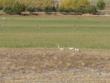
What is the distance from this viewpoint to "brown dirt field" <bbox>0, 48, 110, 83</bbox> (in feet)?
56.8

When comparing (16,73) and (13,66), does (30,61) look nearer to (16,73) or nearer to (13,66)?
(13,66)

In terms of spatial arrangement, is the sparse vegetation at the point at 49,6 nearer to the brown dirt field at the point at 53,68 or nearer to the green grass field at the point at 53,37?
the green grass field at the point at 53,37

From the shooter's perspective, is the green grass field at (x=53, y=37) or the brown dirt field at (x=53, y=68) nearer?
the brown dirt field at (x=53, y=68)

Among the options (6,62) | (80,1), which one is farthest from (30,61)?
(80,1)

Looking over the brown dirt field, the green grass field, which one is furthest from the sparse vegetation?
the brown dirt field

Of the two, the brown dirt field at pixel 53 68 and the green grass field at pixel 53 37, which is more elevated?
the brown dirt field at pixel 53 68

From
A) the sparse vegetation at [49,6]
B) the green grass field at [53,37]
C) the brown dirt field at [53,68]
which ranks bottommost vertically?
the sparse vegetation at [49,6]

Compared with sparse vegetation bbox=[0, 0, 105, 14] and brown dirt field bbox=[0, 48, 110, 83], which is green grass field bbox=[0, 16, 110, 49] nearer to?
brown dirt field bbox=[0, 48, 110, 83]

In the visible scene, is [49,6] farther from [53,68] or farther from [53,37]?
[53,68]

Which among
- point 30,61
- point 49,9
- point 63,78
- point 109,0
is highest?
point 63,78

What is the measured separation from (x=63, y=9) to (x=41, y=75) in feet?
332

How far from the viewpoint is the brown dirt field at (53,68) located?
1730 cm

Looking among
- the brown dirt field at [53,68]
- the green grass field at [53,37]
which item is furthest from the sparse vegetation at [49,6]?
the brown dirt field at [53,68]

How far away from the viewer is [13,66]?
72.7 feet
